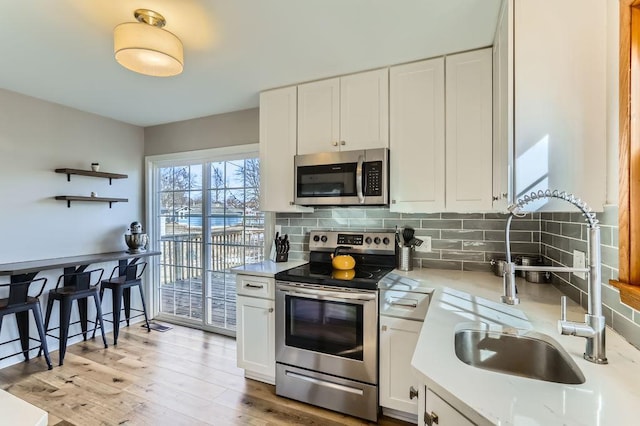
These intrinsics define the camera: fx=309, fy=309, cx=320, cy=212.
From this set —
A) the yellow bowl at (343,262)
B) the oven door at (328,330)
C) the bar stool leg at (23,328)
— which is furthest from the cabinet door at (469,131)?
the bar stool leg at (23,328)

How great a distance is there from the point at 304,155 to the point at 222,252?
1708mm

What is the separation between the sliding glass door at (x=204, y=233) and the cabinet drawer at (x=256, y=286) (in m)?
0.78

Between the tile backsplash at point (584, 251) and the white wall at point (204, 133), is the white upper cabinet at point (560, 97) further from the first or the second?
the white wall at point (204, 133)

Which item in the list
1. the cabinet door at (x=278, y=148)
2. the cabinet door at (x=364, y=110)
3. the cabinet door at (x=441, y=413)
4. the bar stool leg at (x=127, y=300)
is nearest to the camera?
the cabinet door at (x=441, y=413)

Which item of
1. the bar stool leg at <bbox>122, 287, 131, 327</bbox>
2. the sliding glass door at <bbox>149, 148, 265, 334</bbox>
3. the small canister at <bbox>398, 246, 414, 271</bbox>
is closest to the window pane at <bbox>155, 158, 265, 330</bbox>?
the sliding glass door at <bbox>149, 148, 265, 334</bbox>

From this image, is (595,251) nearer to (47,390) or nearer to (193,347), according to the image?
(193,347)

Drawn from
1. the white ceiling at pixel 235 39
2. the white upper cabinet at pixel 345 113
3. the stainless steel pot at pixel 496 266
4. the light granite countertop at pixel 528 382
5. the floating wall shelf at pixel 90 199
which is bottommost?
the light granite countertop at pixel 528 382

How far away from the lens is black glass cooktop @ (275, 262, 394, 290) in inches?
79.3

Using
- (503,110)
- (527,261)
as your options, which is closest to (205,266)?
(527,261)

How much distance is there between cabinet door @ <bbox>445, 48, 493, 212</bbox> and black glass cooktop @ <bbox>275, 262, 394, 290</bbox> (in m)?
0.70

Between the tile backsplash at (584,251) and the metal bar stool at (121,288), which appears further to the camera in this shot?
the metal bar stool at (121,288)

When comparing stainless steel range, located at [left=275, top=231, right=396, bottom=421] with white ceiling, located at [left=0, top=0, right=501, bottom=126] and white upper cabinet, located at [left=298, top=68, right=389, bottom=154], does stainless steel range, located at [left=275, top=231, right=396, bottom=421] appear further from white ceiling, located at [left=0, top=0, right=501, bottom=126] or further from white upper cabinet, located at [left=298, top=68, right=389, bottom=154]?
white ceiling, located at [left=0, top=0, right=501, bottom=126]

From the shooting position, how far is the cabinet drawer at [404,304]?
75.6 inches

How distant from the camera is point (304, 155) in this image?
8.23 ft
